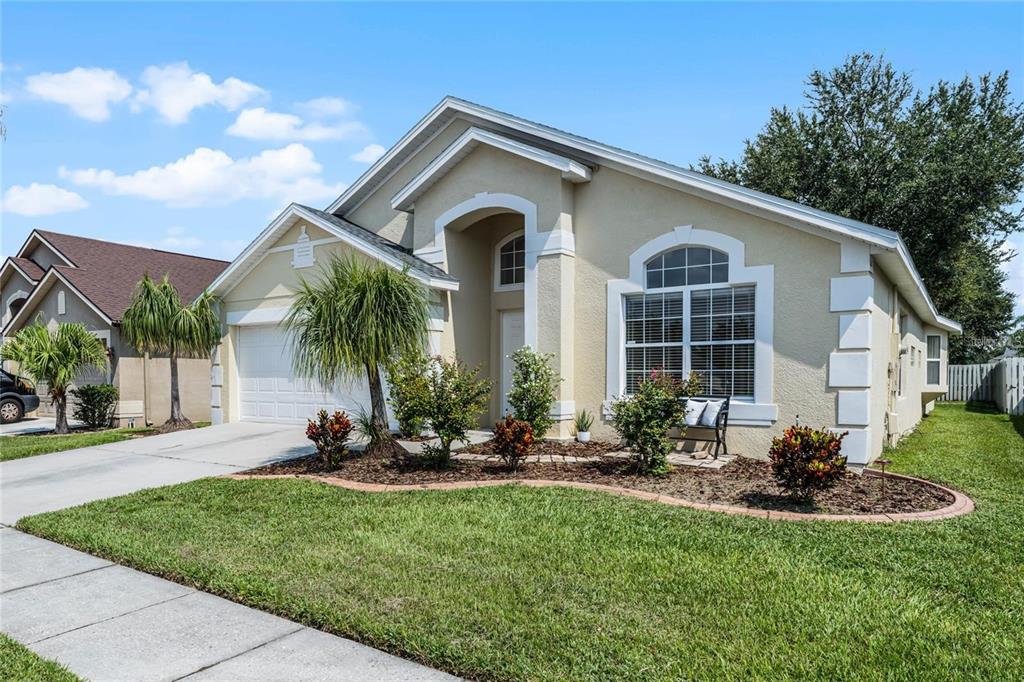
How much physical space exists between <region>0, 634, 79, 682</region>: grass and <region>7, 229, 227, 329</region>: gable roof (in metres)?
16.4

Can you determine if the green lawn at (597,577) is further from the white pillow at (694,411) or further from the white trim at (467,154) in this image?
the white trim at (467,154)

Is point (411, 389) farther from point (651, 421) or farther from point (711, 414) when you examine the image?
point (711, 414)

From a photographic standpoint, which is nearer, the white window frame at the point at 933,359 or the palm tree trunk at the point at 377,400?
the palm tree trunk at the point at 377,400

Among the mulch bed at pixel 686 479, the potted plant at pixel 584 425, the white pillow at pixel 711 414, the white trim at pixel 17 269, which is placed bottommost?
the mulch bed at pixel 686 479

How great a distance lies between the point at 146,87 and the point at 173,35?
2.91m

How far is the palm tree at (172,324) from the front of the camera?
15.2 meters

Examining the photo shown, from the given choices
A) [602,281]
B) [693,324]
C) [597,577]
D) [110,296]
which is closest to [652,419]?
[693,324]

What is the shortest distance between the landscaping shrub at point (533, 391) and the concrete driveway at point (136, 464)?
3850 millimetres

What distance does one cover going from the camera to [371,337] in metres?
9.84

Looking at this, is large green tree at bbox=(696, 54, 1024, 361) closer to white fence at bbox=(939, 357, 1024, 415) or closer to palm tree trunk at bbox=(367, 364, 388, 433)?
white fence at bbox=(939, 357, 1024, 415)

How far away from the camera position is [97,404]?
56.9ft

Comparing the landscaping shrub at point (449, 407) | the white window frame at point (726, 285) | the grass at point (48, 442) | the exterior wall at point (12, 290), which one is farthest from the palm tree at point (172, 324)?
the exterior wall at point (12, 290)

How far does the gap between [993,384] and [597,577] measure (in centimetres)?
2641

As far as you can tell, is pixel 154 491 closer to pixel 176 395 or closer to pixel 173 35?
pixel 173 35
